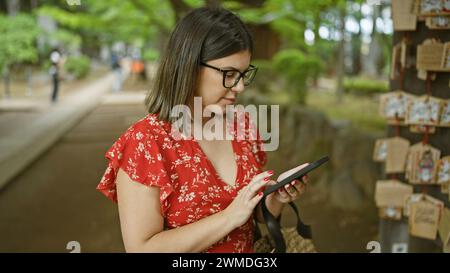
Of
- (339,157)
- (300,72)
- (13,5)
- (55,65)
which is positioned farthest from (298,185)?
(13,5)

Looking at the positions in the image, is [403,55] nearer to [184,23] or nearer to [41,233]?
[184,23]

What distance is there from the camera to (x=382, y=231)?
291cm

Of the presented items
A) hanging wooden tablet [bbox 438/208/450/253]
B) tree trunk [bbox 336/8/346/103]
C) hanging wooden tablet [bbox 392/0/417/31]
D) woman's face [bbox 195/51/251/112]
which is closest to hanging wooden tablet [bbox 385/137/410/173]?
hanging wooden tablet [bbox 438/208/450/253]

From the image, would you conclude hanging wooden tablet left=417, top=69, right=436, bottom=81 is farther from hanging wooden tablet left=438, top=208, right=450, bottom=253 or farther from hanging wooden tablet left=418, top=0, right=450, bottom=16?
hanging wooden tablet left=438, top=208, right=450, bottom=253

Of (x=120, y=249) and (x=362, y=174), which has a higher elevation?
(x=362, y=174)

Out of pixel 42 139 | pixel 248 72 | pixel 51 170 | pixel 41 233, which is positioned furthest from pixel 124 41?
pixel 248 72

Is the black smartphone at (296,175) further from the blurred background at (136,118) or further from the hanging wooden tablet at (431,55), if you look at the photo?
the hanging wooden tablet at (431,55)

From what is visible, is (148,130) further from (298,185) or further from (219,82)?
(298,185)

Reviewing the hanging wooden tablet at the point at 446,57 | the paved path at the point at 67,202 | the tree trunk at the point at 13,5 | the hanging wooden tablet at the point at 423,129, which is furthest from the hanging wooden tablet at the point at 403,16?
the tree trunk at the point at 13,5

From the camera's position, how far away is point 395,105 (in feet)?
8.45

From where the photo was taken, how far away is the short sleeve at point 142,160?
4.74ft

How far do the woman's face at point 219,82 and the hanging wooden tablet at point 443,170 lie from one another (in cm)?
143

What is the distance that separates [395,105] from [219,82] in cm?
142
